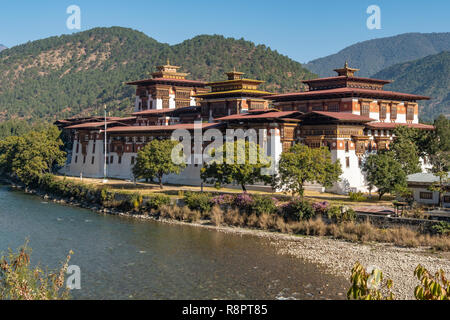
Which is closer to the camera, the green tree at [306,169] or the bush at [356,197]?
the green tree at [306,169]

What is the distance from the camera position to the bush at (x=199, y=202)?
58.2 meters

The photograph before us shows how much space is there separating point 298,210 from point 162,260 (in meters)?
16.1

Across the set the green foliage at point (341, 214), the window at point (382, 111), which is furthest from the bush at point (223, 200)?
the window at point (382, 111)

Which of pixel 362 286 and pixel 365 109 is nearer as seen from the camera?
pixel 362 286

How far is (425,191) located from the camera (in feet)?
171

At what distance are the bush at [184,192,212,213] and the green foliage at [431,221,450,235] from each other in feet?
76.3

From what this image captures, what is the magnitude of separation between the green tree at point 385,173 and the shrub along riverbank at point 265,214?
851cm

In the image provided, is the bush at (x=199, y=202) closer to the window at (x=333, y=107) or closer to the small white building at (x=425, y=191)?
the small white building at (x=425, y=191)

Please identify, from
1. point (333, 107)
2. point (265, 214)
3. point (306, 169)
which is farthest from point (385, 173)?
point (333, 107)

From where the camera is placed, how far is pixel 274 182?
198 feet

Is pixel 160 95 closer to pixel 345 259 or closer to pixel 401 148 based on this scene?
pixel 401 148

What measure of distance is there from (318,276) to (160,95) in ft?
243

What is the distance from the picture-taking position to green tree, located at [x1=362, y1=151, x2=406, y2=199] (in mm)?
56562

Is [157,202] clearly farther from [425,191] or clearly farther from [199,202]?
[425,191]
